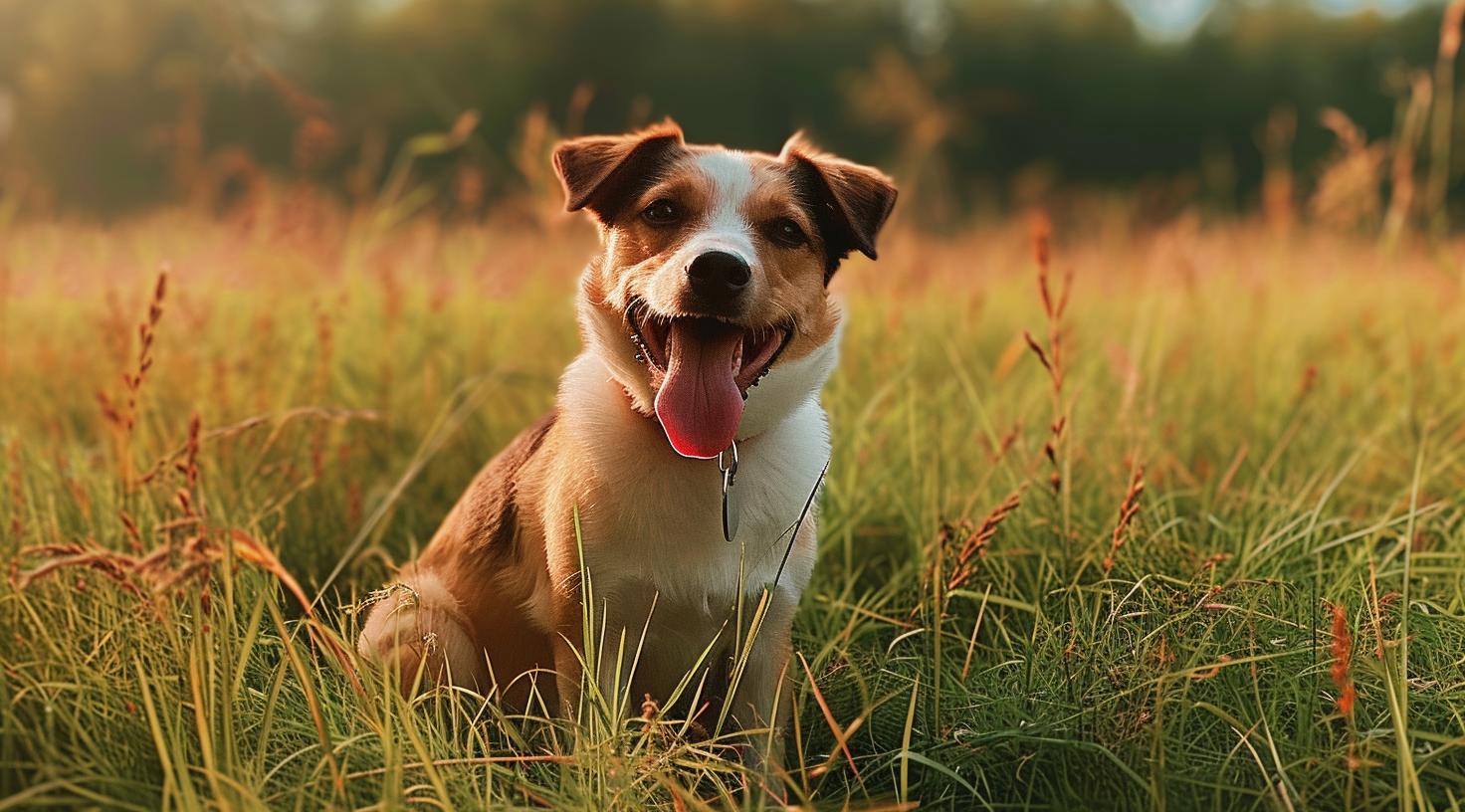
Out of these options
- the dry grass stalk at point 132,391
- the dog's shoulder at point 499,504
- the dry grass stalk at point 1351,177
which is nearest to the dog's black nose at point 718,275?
the dog's shoulder at point 499,504

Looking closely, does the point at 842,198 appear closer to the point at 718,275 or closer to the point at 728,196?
the point at 728,196

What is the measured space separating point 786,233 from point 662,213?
0.31 meters

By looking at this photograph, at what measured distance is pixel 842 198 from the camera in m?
3.05

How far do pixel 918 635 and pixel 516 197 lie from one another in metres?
4.93

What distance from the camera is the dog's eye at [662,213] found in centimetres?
297

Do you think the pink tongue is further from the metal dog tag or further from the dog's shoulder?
the dog's shoulder

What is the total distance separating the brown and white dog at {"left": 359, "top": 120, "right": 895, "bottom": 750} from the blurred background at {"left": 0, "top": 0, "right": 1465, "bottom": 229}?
442cm

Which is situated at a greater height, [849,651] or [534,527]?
[534,527]

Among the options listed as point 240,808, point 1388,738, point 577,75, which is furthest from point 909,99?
point 577,75

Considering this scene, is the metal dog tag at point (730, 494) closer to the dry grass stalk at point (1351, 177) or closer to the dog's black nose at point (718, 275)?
the dog's black nose at point (718, 275)

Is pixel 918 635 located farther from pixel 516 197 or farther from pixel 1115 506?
pixel 516 197

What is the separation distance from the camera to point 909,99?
8.73m

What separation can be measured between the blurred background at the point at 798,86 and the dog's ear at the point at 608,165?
4.35 meters

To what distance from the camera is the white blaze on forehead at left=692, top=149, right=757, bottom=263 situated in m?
2.86
